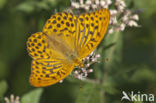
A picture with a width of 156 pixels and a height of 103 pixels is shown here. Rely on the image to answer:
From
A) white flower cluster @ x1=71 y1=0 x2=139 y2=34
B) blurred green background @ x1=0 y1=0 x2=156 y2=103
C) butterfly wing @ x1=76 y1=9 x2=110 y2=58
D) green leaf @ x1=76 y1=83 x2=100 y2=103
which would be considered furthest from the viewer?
blurred green background @ x1=0 y1=0 x2=156 y2=103

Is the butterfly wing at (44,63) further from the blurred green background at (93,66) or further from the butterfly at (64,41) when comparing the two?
the blurred green background at (93,66)

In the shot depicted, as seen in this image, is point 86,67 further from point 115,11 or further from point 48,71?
point 115,11

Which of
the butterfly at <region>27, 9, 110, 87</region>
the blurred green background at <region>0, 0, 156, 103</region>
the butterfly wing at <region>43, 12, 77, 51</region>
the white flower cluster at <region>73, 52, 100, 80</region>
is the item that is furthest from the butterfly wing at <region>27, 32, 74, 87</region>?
the blurred green background at <region>0, 0, 156, 103</region>

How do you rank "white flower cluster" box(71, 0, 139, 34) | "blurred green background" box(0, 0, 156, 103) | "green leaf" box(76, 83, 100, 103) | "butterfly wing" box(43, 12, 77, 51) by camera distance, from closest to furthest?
"green leaf" box(76, 83, 100, 103), "butterfly wing" box(43, 12, 77, 51), "white flower cluster" box(71, 0, 139, 34), "blurred green background" box(0, 0, 156, 103)

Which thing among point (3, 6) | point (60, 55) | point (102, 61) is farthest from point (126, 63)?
point (3, 6)

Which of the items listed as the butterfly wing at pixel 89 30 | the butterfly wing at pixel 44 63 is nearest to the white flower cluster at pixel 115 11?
the butterfly wing at pixel 89 30

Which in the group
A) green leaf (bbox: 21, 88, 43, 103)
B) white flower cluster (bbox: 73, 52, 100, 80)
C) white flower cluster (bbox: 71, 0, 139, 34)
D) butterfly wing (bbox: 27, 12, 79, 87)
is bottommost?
green leaf (bbox: 21, 88, 43, 103)

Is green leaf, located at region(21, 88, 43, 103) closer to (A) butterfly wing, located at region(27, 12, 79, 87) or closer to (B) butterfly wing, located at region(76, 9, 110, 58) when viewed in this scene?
(A) butterfly wing, located at region(27, 12, 79, 87)

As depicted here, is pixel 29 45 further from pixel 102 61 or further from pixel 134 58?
pixel 134 58
